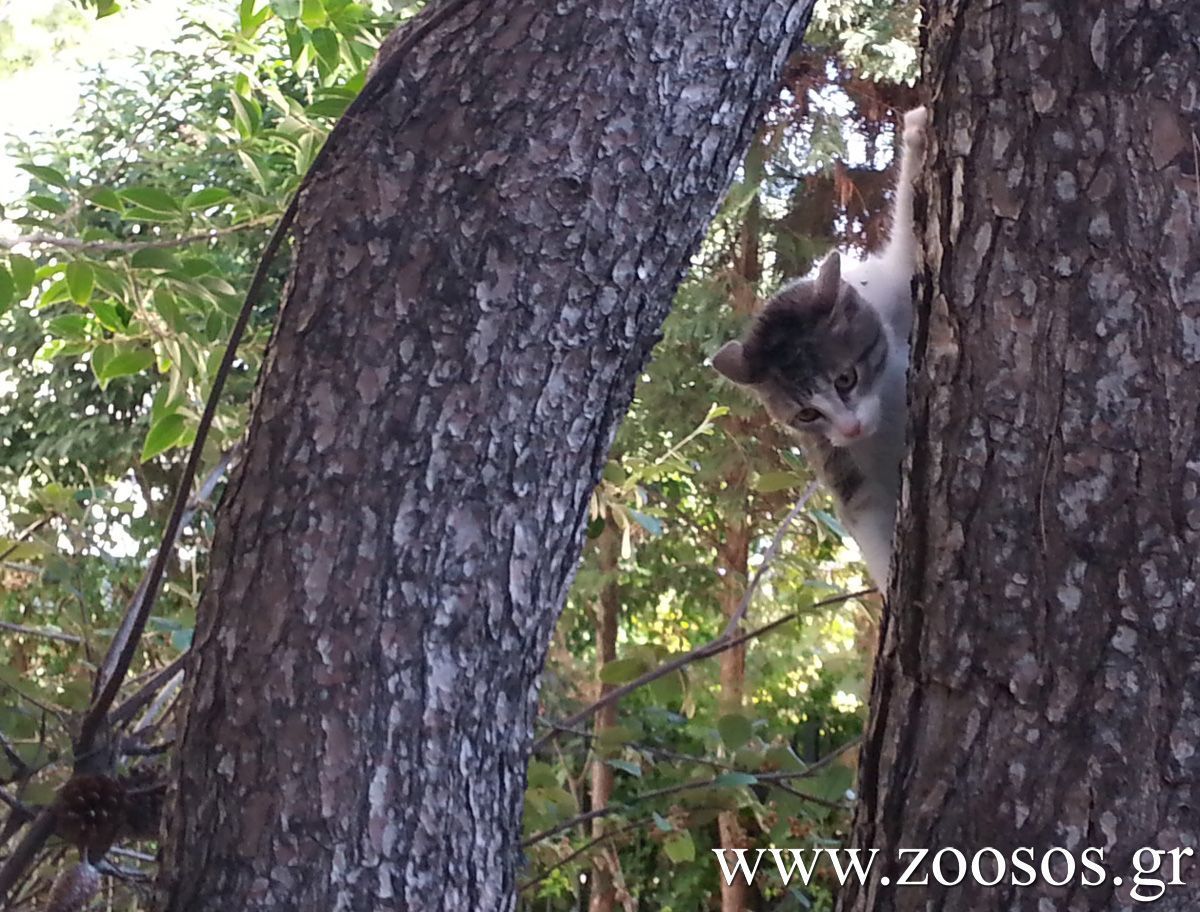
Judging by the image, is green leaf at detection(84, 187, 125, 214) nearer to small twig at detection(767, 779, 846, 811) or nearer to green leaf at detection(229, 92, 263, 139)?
green leaf at detection(229, 92, 263, 139)

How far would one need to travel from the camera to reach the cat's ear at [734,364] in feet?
4.77

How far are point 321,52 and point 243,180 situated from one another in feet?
5.05

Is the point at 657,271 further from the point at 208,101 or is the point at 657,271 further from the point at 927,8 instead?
the point at 208,101

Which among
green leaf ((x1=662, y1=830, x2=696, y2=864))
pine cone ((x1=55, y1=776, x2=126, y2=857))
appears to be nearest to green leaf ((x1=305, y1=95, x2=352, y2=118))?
pine cone ((x1=55, y1=776, x2=126, y2=857))

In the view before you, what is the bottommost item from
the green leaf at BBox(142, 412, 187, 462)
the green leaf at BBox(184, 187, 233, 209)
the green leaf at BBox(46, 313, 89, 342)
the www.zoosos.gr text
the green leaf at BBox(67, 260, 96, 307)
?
the www.zoosos.gr text

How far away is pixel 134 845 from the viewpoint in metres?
1.26

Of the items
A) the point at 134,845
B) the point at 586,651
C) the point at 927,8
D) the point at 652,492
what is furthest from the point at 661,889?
the point at 927,8

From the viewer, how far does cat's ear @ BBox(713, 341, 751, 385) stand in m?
1.45

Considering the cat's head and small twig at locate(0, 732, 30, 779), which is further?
the cat's head

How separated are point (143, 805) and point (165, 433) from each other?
0.48 meters

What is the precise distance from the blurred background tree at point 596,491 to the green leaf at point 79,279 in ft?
0.07

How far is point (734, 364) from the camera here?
57.6 inches

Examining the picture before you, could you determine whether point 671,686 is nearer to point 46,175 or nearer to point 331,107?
point 331,107

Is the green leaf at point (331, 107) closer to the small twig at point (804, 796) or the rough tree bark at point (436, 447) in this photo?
the rough tree bark at point (436, 447)
